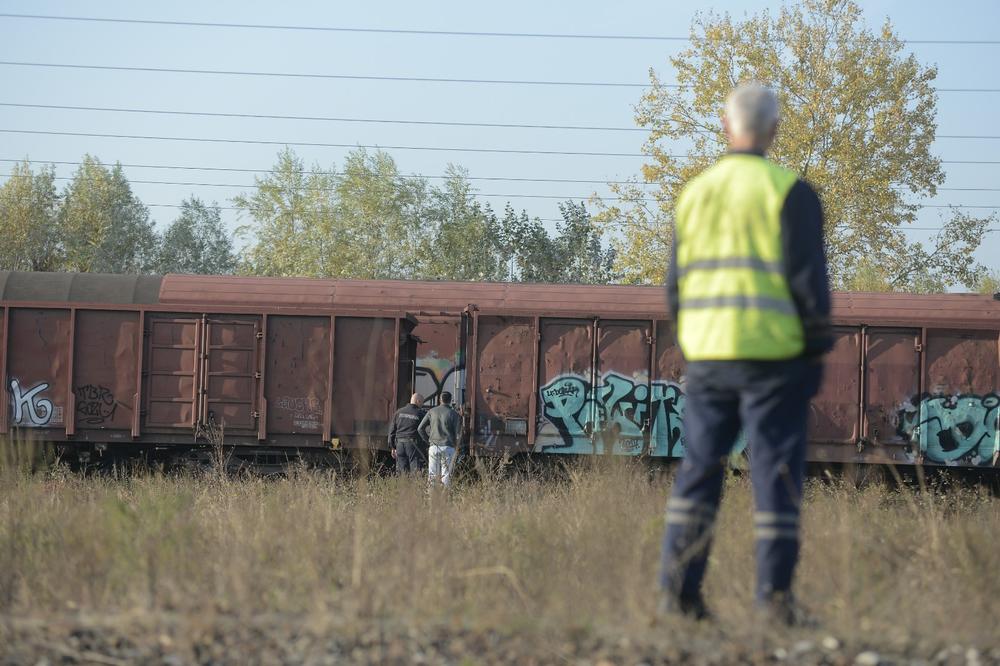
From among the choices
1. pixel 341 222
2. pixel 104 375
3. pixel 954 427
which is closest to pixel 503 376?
pixel 104 375

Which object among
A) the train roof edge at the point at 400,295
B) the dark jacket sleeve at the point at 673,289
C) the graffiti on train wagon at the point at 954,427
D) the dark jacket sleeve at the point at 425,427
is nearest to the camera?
the dark jacket sleeve at the point at 673,289

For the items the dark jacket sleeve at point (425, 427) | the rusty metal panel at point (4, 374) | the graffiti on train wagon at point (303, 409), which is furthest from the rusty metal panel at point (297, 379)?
the rusty metal panel at point (4, 374)

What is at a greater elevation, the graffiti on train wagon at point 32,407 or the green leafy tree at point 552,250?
the green leafy tree at point 552,250

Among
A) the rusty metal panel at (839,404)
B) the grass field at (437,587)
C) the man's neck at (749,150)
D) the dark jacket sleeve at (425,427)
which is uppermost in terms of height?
the man's neck at (749,150)

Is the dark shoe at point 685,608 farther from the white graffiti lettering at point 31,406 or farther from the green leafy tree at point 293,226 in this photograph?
the green leafy tree at point 293,226

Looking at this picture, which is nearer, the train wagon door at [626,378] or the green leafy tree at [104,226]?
the train wagon door at [626,378]

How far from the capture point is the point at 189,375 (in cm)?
1501

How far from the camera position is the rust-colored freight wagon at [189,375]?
1491cm

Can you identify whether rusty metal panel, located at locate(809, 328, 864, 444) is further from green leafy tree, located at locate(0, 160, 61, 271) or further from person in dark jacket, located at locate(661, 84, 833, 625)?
green leafy tree, located at locate(0, 160, 61, 271)

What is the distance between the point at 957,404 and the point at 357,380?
8754mm

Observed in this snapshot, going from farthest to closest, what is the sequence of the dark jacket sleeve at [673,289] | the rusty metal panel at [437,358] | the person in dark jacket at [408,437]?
1. the rusty metal panel at [437,358]
2. the person in dark jacket at [408,437]
3. the dark jacket sleeve at [673,289]

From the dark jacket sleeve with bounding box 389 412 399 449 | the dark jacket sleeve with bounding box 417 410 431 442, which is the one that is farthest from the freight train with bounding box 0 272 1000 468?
the dark jacket sleeve with bounding box 417 410 431 442

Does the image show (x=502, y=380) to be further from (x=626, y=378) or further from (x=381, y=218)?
(x=381, y=218)

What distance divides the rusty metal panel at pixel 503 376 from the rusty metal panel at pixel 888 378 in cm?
496
